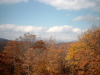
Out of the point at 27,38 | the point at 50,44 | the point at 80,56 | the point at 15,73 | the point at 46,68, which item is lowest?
the point at 15,73

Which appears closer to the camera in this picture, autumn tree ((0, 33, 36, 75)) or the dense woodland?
the dense woodland

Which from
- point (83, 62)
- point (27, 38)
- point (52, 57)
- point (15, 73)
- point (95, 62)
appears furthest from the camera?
point (27, 38)

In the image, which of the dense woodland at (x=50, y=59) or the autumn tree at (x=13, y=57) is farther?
the autumn tree at (x=13, y=57)

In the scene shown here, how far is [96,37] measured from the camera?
21359 millimetres

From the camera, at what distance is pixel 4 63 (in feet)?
78.3

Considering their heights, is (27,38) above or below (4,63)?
above

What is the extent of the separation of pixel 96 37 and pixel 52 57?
1211 centimetres

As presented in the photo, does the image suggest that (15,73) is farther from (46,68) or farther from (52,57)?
(52,57)

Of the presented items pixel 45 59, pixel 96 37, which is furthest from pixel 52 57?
pixel 96 37

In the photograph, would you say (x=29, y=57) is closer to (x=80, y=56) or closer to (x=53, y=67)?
(x=53, y=67)

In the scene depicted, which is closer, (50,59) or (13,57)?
(50,59)

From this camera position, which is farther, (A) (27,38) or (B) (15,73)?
(A) (27,38)

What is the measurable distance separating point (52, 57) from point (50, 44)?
4.09 meters

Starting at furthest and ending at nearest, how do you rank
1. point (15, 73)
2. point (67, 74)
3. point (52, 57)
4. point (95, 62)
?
point (67, 74), point (15, 73), point (52, 57), point (95, 62)
